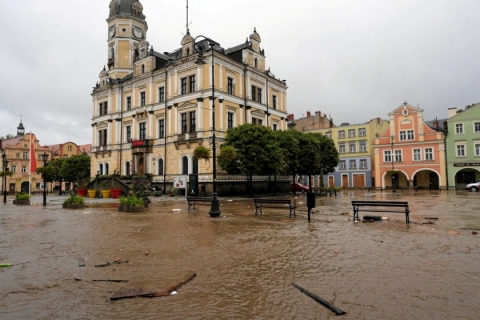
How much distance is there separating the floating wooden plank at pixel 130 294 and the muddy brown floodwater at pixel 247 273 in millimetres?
137

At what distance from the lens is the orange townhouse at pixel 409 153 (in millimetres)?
50969

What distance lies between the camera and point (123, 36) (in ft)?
162

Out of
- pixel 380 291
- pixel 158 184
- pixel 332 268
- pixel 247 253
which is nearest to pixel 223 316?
pixel 380 291

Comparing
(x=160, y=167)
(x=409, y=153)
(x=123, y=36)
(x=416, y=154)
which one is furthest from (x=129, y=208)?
(x=416, y=154)

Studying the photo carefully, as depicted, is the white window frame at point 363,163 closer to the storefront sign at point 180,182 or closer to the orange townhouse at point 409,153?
the orange townhouse at point 409,153

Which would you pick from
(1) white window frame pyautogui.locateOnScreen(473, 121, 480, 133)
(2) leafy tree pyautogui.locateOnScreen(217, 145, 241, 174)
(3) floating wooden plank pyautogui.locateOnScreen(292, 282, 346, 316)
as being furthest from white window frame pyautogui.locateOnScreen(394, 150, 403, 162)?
(3) floating wooden plank pyautogui.locateOnScreen(292, 282, 346, 316)

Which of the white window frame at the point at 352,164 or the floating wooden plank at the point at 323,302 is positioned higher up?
the white window frame at the point at 352,164

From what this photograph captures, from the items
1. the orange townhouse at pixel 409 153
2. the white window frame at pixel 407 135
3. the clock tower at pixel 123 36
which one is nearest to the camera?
the clock tower at pixel 123 36

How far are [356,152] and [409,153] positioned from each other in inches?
403

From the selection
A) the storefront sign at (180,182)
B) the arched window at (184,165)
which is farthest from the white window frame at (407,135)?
the storefront sign at (180,182)

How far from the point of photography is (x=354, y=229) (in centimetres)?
1103

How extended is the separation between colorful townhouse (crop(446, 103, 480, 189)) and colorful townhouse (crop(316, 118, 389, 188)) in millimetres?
12325

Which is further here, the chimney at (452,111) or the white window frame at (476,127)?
the chimney at (452,111)

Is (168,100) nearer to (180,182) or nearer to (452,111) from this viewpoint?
(180,182)
